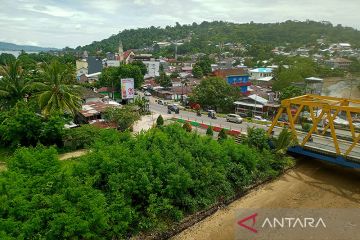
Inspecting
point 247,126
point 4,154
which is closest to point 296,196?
point 247,126

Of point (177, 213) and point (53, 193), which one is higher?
point (53, 193)

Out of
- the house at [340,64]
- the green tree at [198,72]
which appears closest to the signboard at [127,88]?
the green tree at [198,72]

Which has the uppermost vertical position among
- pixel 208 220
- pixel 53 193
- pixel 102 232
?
pixel 53 193

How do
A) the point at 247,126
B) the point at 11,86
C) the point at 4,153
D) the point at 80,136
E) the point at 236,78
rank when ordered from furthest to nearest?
1. the point at 236,78
2. the point at 247,126
3. the point at 11,86
4. the point at 80,136
5. the point at 4,153

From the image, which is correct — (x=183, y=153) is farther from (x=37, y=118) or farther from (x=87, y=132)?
(x=37, y=118)

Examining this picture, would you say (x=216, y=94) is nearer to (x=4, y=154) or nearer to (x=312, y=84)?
(x=312, y=84)

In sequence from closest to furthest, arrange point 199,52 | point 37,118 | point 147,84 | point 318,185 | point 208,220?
point 208,220
point 318,185
point 37,118
point 147,84
point 199,52

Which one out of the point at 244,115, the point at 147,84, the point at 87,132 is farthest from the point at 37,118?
the point at 147,84
